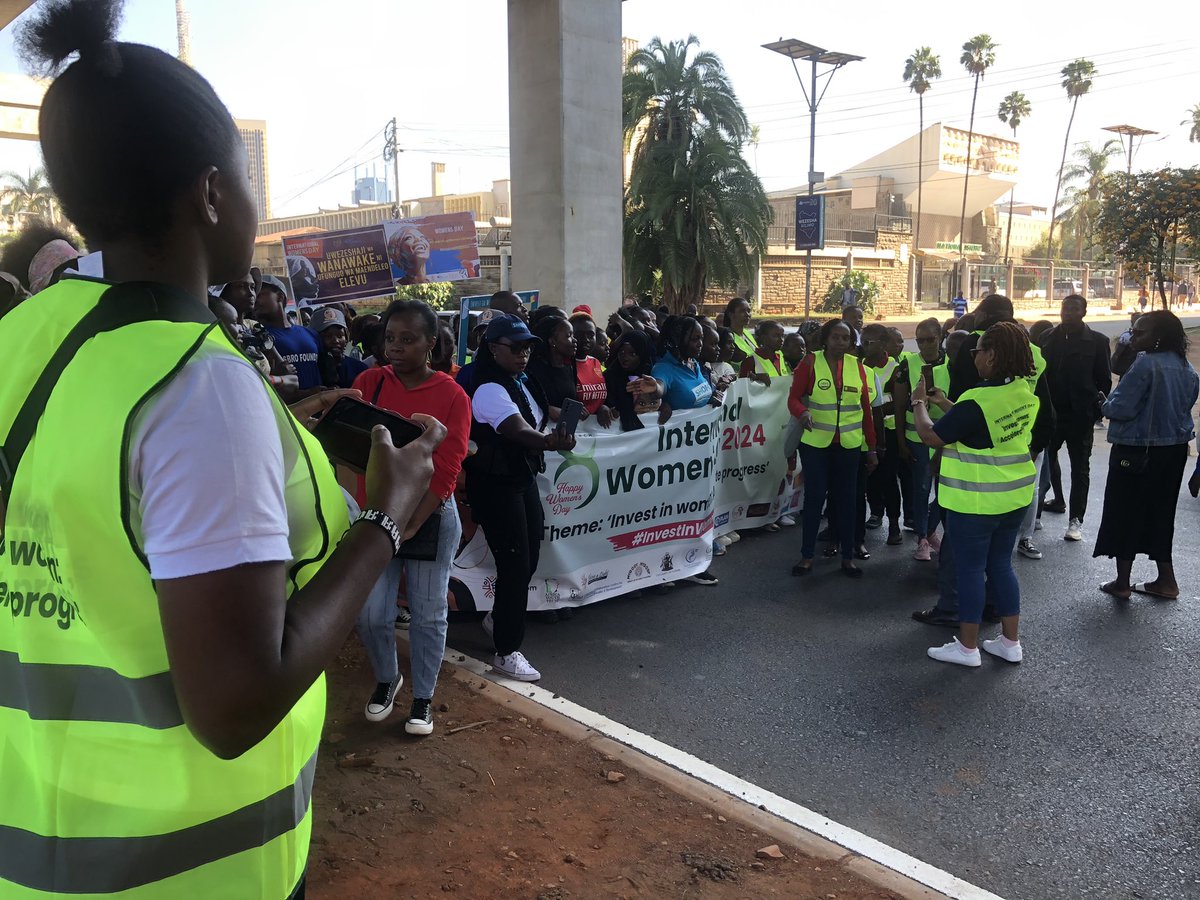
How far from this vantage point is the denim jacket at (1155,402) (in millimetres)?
5918

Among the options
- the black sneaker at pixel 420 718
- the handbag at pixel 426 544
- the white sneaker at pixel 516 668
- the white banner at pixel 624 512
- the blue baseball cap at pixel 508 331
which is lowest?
the white sneaker at pixel 516 668

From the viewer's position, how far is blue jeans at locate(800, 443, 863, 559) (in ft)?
21.5

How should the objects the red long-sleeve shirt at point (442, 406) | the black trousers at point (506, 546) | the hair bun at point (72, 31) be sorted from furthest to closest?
the black trousers at point (506, 546) < the red long-sleeve shirt at point (442, 406) < the hair bun at point (72, 31)

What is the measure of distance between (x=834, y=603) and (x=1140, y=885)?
2949 millimetres

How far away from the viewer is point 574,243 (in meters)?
12.1

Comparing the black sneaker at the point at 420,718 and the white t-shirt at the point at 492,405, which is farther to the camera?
the white t-shirt at the point at 492,405

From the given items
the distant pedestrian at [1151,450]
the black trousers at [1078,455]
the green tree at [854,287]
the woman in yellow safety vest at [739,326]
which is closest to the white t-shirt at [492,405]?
the distant pedestrian at [1151,450]

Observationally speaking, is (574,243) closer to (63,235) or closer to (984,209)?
(63,235)

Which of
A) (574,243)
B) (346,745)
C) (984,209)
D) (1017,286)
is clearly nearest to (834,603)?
(346,745)

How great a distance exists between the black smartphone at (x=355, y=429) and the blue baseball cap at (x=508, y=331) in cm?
301

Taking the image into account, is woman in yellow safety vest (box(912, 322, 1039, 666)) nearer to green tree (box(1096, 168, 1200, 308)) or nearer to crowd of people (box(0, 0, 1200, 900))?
crowd of people (box(0, 0, 1200, 900))

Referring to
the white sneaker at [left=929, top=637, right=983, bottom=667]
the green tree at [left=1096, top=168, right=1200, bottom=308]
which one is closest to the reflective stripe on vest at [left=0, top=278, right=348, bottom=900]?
the white sneaker at [left=929, top=637, right=983, bottom=667]

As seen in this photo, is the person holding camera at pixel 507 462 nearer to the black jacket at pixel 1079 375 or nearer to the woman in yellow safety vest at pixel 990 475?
the woman in yellow safety vest at pixel 990 475

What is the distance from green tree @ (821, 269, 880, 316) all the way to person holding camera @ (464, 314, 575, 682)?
35.0 meters
